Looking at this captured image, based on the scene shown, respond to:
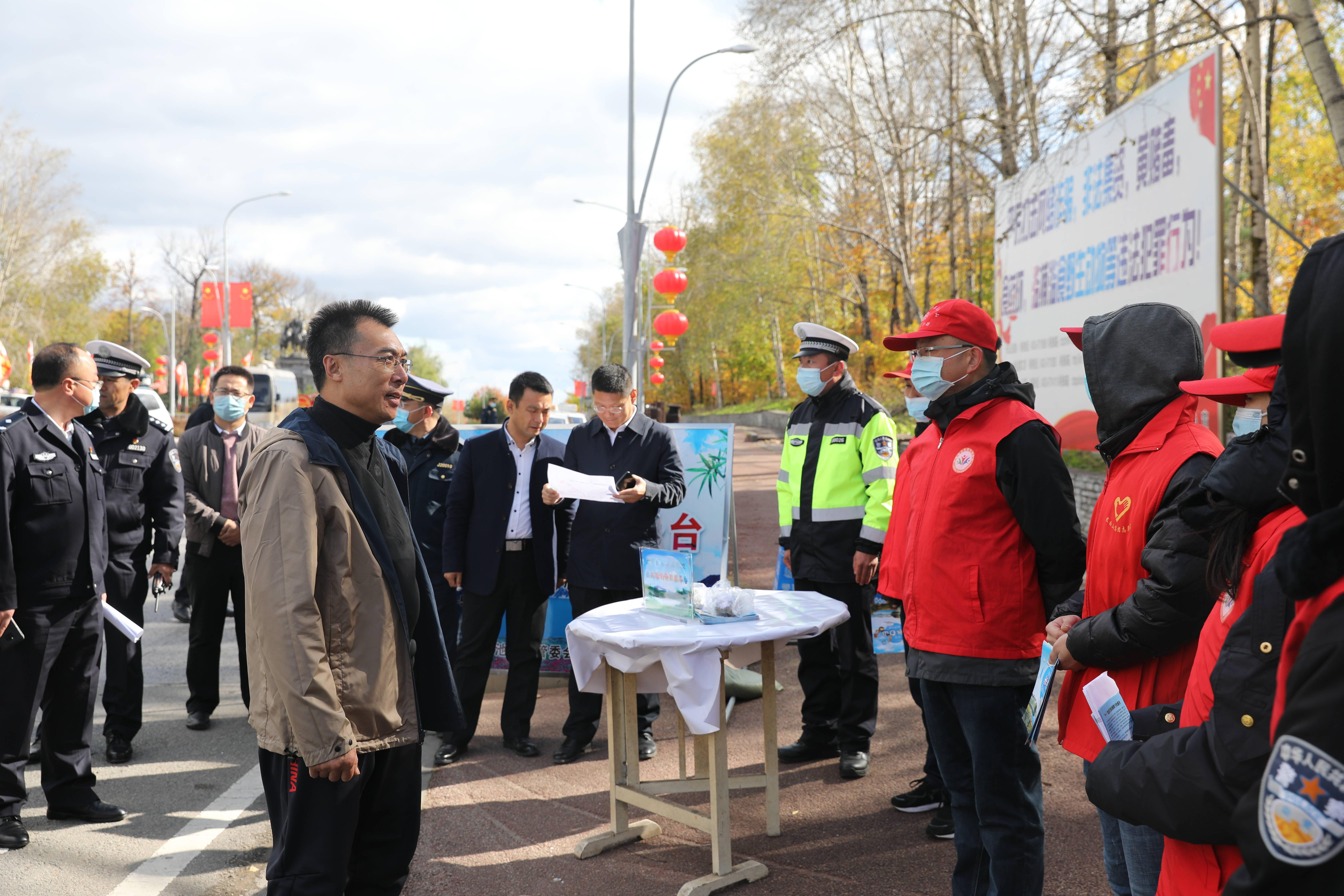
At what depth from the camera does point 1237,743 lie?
4.45 ft

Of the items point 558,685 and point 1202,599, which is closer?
point 1202,599

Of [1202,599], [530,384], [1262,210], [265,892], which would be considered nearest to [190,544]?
[530,384]

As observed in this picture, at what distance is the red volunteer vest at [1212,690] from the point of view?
1.54 metres

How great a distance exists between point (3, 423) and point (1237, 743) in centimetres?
508

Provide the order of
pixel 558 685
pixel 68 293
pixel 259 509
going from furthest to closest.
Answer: pixel 68 293
pixel 558 685
pixel 259 509

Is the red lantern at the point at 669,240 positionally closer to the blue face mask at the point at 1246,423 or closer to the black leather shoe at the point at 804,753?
the black leather shoe at the point at 804,753

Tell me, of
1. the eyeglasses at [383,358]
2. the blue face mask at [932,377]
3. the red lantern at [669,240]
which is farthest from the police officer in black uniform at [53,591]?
the red lantern at [669,240]

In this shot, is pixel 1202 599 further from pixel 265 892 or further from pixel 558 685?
pixel 558 685

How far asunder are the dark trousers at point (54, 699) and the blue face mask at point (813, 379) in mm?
3652

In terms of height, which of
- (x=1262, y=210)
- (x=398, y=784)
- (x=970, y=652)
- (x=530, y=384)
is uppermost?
(x=1262, y=210)

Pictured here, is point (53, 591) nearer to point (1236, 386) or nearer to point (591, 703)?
point (591, 703)

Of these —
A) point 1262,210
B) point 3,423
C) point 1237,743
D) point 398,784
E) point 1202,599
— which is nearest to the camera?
point 1237,743

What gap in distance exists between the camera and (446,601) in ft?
19.9

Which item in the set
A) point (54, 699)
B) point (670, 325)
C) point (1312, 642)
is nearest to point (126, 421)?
point (54, 699)
